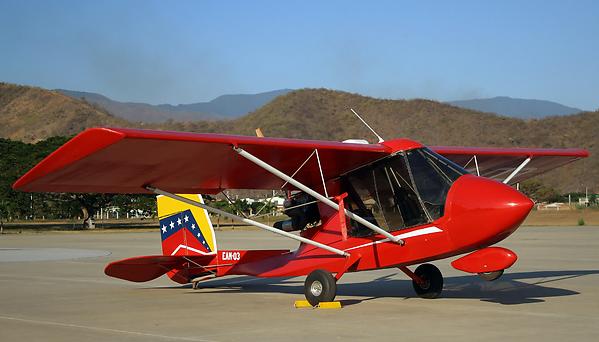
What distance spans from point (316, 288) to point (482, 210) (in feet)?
8.76

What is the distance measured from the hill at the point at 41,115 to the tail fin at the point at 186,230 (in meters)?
Answer: 130

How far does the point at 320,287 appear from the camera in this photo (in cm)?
1193

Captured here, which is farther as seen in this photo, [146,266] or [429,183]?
[146,266]

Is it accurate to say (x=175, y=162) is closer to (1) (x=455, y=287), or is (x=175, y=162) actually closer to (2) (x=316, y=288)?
(2) (x=316, y=288)

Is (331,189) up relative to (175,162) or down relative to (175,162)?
down

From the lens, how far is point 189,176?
41.7ft

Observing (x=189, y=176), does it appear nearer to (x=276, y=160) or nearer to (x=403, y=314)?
(x=276, y=160)

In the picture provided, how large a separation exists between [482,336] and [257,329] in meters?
2.58

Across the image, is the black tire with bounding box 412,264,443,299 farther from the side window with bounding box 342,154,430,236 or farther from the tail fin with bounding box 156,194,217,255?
the tail fin with bounding box 156,194,217,255

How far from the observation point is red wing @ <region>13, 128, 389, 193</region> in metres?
10.5

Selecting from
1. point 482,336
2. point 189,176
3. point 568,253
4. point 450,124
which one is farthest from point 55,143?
point 450,124

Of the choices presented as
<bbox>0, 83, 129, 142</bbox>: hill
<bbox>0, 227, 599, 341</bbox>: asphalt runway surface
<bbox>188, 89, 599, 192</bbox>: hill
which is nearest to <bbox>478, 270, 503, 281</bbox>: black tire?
<bbox>0, 227, 599, 341</bbox>: asphalt runway surface

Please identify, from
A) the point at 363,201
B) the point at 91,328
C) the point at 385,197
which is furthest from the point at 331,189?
the point at 91,328

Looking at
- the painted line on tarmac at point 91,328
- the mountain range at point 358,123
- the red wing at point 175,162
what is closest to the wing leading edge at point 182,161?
the red wing at point 175,162
